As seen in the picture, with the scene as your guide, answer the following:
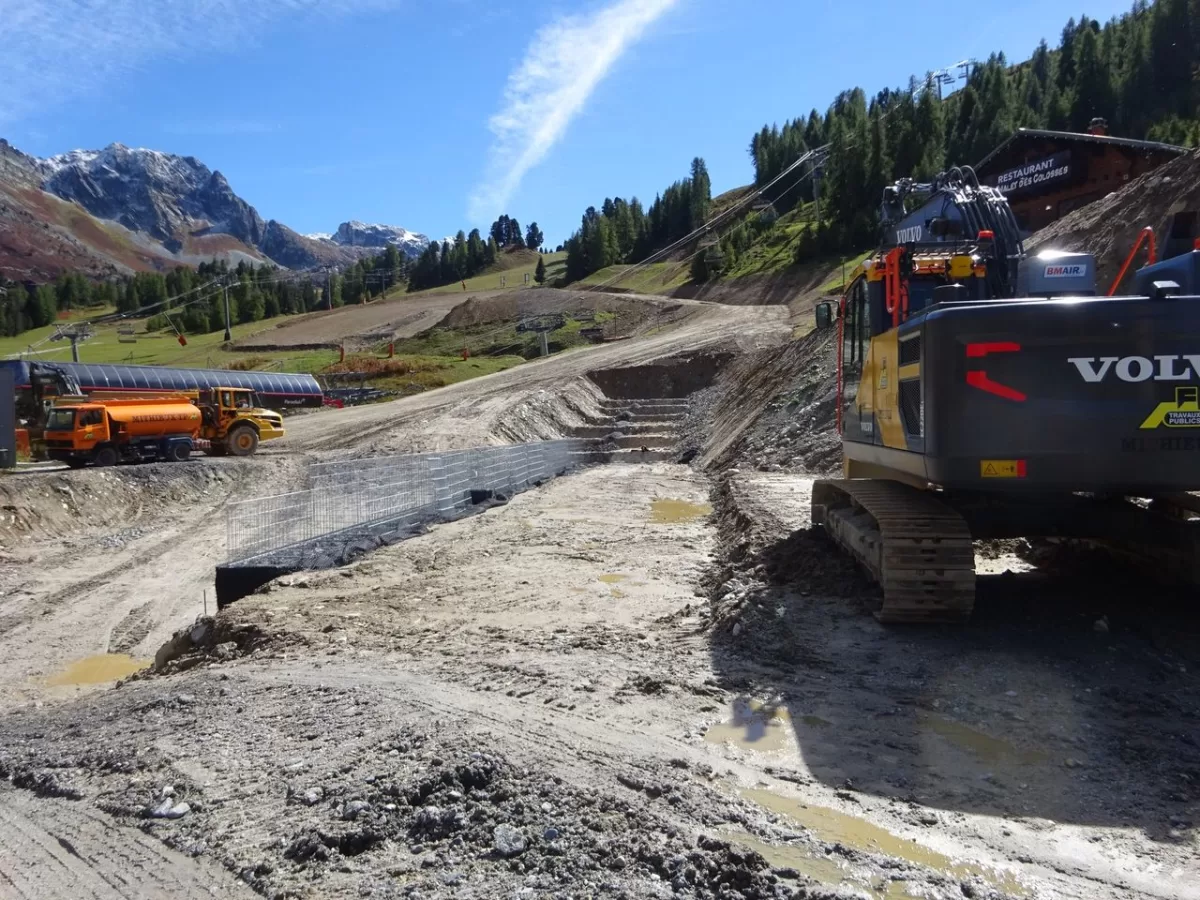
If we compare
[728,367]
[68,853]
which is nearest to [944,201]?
[68,853]

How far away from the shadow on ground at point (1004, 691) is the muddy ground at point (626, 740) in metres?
0.02

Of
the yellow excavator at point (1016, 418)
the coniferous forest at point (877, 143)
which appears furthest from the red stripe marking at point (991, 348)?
the coniferous forest at point (877, 143)

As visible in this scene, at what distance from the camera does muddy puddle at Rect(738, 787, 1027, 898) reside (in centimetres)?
363

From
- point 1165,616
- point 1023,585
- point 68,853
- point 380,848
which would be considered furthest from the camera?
point 1023,585

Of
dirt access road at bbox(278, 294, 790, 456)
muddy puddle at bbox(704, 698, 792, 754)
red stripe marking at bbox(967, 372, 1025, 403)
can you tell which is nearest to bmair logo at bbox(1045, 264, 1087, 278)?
red stripe marking at bbox(967, 372, 1025, 403)

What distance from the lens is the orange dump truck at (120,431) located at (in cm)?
2347

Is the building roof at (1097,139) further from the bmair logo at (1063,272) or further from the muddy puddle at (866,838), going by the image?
the muddy puddle at (866,838)

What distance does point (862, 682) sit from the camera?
6008 mm

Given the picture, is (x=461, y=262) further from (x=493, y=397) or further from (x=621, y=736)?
(x=621, y=736)

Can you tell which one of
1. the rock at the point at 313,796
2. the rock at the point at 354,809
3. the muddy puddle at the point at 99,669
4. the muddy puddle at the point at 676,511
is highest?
the rock at the point at 354,809

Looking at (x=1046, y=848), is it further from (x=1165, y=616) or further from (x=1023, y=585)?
(x=1023, y=585)

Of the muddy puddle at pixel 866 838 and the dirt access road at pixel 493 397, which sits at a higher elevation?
the dirt access road at pixel 493 397

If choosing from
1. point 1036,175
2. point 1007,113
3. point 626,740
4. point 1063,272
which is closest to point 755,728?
point 626,740

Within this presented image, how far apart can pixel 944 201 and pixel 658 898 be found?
9235mm
